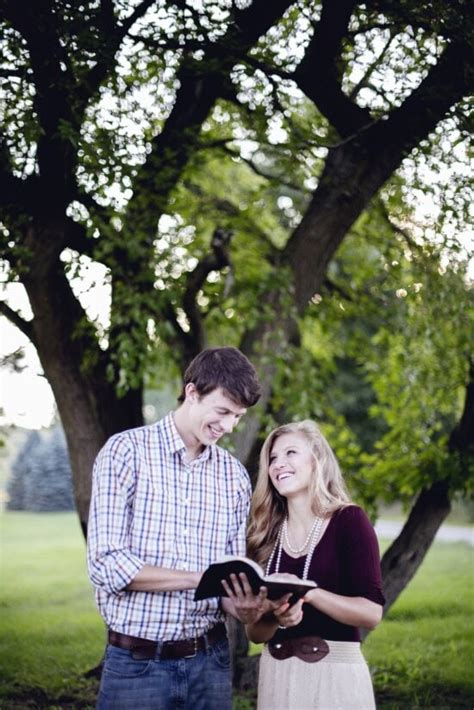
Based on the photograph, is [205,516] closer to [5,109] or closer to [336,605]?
[336,605]

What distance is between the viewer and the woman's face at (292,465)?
336 centimetres

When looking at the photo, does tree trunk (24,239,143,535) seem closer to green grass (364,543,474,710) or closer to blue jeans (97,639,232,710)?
green grass (364,543,474,710)

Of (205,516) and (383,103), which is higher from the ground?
(383,103)

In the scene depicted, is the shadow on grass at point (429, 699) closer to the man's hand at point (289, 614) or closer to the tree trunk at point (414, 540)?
the tree trunk at point (414, 540)

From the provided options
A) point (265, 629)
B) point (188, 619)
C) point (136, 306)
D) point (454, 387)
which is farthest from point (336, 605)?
point (454, 387)

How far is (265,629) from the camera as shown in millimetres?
3145

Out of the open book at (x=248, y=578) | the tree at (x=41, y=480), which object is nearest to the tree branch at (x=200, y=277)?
the open book at (x=248, y=578)

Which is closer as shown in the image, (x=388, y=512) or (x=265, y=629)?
(x=265, y=629)

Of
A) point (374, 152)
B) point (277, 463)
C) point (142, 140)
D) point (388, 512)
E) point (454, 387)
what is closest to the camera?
point (277, 463)

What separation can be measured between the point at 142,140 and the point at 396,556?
3.51 meters

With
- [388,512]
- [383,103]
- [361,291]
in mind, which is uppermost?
[383,103]

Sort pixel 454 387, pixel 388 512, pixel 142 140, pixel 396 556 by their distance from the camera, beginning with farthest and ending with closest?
pixel 388 512, pixel 454 387, pixel 396 556, pixel 142 140

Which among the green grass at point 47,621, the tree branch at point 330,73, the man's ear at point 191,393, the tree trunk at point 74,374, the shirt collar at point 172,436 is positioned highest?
the tree branch at point 330,73

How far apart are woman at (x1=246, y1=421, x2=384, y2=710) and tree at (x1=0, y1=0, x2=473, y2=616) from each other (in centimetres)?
223
